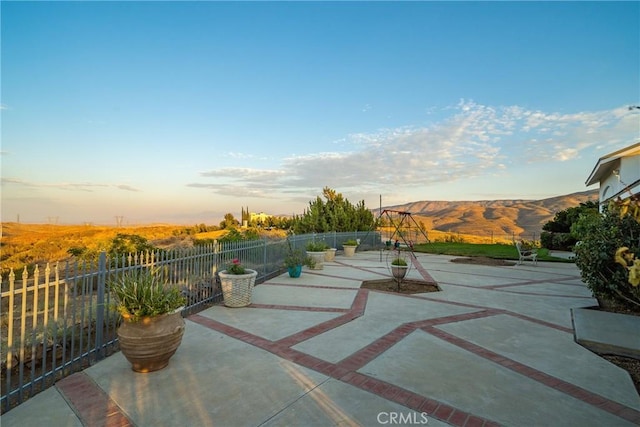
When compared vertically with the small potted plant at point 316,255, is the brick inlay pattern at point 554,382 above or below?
below

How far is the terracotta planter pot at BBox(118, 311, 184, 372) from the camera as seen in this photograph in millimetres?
3473

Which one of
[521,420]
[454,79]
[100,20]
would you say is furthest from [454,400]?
[454,79]

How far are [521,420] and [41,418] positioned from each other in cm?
434

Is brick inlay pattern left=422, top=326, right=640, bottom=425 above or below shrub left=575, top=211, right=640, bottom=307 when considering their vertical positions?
below

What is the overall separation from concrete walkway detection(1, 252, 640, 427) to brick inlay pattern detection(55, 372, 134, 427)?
0.5 inches

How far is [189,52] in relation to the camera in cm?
1011

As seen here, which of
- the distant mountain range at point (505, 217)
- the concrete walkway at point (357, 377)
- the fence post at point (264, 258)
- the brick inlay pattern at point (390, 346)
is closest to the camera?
the concrete walkway at point (357, 377)

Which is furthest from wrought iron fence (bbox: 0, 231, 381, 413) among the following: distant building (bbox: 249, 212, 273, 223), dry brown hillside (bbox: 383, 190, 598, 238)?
dry brown hillside (bbox: 383, 190, 598, 238)

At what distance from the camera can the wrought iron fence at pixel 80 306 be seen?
313cm

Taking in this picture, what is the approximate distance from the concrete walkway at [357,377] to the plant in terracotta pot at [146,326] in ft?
0.68

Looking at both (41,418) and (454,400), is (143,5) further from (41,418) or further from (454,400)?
(454,400)

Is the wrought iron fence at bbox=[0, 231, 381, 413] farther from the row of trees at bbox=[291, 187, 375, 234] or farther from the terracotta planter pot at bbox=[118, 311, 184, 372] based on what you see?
the row of trees at bbox=[291, 187, 375, 234]

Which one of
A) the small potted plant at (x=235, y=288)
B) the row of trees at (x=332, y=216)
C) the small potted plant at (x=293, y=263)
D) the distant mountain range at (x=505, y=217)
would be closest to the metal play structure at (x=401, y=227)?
the row of trees at (x=332, y=216)

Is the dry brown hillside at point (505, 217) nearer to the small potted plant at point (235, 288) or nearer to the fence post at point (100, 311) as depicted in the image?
the small potted plant at point (235, 288)
